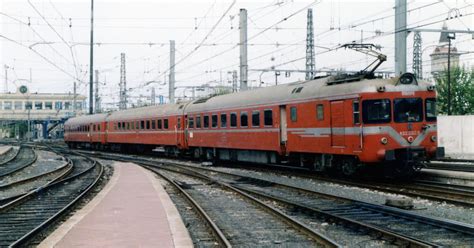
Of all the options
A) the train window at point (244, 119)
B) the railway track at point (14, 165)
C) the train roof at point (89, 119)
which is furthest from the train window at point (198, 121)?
the train roof at point (89, 119)

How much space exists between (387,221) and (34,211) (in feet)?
24.3

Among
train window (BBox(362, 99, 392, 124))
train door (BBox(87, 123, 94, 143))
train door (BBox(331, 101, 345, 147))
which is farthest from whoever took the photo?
train door (BBox(87, 123, 94, 143))

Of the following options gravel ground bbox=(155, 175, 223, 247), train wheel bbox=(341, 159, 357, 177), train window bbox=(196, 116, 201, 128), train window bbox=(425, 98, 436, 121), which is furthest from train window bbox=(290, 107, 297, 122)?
train window bbox=(196, 116, 201, 128)

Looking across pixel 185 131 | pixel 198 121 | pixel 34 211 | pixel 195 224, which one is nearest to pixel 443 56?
pixel 185 131

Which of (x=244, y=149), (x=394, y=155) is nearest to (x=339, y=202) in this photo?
(x=394, y=155)

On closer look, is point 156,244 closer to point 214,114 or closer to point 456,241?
point 456,241

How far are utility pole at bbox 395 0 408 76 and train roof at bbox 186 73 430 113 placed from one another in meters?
4.15

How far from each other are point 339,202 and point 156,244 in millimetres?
6117

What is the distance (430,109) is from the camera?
17.5m

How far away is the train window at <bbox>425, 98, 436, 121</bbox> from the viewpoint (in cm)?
1736

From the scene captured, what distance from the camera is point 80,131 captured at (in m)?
55.9

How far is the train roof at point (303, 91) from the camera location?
1691 centimetres

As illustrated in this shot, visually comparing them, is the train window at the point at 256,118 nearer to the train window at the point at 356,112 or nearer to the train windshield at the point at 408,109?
the train window at the point at 356,112

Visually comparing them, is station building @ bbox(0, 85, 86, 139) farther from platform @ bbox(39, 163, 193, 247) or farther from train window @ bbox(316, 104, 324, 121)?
platform @ bbox(39, 163, 193, 247)
